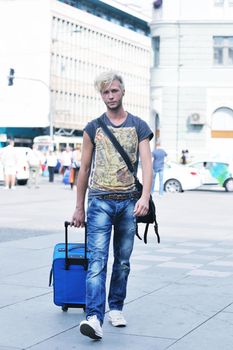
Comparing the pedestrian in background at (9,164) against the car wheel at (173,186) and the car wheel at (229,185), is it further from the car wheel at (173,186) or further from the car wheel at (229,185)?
the car wheel at (229,185)

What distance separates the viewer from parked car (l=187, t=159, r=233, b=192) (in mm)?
38125

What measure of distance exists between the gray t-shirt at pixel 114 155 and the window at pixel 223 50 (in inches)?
1683

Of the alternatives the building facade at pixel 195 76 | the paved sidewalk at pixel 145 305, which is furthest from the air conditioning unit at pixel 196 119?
the paved sidewalk at pixel 145 305

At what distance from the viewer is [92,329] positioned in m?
6.80

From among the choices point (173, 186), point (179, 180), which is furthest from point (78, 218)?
point (173, 186)

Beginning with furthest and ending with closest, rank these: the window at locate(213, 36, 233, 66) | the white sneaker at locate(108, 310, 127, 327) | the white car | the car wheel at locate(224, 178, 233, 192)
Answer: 1. the window at locate(213, 36, 233, 66)
2. the white car
3. the car wheel at locate(224, 178, 233, 192)
4. the white sneaker at locate(108, 310, 127, 327)

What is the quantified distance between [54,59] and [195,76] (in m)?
60.9

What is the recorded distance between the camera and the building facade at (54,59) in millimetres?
105812

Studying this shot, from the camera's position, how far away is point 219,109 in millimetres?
49344

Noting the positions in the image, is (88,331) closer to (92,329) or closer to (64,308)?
(92,329)

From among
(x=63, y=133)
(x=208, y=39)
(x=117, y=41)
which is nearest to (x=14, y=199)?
(x=208, y=39)

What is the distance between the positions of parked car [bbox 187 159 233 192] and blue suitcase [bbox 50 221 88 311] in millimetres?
30485

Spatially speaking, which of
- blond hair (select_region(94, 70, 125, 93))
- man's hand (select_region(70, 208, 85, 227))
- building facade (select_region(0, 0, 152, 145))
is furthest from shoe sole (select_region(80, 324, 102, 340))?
building facade (select_region(0, 0, 152, 145))

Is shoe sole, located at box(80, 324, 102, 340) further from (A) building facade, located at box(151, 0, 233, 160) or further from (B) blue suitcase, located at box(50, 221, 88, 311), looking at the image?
(A) building facade, located at box(151, 0, 233, 160)
